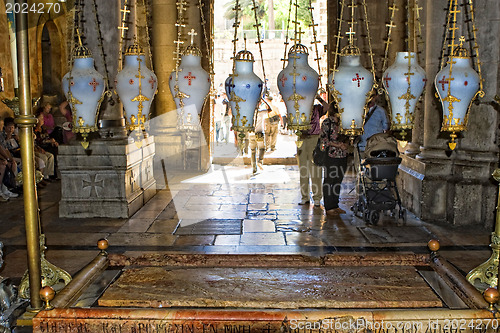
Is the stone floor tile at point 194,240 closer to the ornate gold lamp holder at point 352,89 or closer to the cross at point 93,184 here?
the cross at point 93,184

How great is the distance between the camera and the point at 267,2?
39969 mm

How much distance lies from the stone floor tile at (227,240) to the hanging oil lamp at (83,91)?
3241 millimetres

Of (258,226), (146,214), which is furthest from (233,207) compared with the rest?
(146,214)

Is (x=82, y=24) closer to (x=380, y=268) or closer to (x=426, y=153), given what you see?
(x=426, y=153)

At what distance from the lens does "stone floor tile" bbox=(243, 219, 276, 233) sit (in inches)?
290

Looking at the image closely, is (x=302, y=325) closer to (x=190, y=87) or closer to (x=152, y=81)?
(x=190, y=87)

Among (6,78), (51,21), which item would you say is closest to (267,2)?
(51,21)

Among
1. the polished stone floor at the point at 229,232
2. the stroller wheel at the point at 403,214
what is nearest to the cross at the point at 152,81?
the polished stone floor at the point at 229,232

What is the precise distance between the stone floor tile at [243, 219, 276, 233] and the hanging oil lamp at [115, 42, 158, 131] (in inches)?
152

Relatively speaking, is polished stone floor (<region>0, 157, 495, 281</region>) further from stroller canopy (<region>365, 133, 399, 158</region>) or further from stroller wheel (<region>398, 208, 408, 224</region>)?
stroller canopy (<region>365, 133, 399, 158</region>)

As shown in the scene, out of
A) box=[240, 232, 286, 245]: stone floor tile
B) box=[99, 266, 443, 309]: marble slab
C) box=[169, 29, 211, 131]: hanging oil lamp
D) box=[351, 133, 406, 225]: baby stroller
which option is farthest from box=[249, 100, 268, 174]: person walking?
box=[99, 266, 443, 309]: marble slab

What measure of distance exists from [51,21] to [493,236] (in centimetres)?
1491

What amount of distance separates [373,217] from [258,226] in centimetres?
166

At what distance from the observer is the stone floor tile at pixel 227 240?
22.1ft
